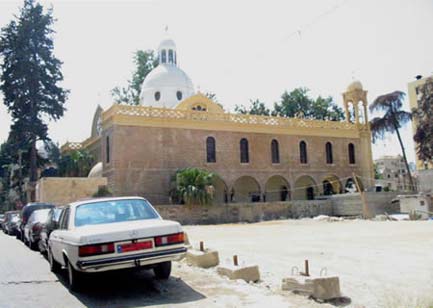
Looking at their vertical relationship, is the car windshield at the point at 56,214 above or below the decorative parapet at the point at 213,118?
below

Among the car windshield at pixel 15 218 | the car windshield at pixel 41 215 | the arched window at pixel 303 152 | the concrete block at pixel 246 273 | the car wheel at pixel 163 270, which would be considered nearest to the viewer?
the concrete block at pixel 246 273

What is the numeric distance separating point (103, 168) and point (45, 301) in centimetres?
2506

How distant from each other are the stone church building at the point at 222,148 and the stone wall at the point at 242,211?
2882 mm

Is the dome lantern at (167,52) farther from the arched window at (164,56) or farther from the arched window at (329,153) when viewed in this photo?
the arched window at (329,153)

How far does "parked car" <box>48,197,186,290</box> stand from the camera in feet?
21.0

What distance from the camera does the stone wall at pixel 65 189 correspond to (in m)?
26.8

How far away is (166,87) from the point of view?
137 feet

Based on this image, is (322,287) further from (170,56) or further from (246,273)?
(170,56)

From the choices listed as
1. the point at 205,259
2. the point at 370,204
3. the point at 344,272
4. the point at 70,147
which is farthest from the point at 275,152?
the point at 344,272


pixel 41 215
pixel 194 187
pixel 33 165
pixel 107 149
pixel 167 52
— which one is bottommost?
pixel 41 215

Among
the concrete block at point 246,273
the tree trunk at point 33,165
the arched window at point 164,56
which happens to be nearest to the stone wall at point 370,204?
the tree trunk at point 33,165

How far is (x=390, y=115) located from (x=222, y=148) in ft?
54.5

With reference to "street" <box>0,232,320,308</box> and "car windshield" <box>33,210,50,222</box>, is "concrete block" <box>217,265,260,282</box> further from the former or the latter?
"car windshield" <box>33,210,50,222</box>

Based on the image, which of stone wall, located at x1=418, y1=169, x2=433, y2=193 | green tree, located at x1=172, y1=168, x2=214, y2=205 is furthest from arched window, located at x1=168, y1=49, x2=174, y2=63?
stone wall, located at x1=418, y1=169, x2=433, y2=193
